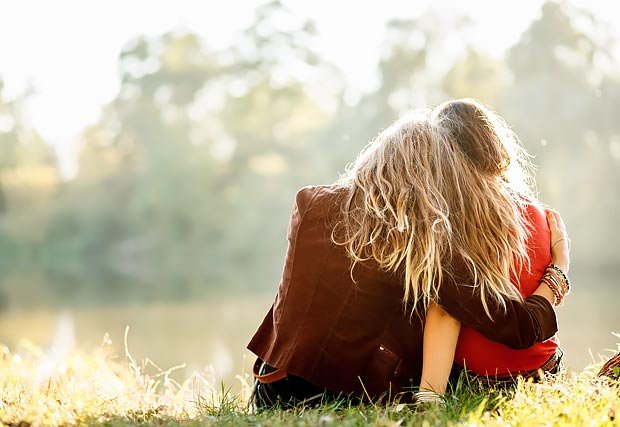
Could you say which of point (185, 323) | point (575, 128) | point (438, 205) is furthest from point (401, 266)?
point (575, 128)

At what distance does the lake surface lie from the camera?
7.84 m

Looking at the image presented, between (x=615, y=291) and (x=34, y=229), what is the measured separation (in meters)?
16.0

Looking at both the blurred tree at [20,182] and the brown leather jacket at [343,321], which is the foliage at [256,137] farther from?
the brown leather jacket at [343,321]

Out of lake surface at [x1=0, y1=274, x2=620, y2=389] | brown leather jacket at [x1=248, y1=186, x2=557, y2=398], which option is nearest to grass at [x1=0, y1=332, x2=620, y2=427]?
brown leather jacket at [x1=248, y1=186, x2=557, y2=398]

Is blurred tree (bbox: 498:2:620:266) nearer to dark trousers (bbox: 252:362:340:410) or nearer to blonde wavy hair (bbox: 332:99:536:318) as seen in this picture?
blonde wavy hair (bbox: 332:99:536:318)

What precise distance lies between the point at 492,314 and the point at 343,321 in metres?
0.40

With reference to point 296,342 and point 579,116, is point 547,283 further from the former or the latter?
point 579,116

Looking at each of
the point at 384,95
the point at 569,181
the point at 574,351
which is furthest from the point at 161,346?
the point at 384,95

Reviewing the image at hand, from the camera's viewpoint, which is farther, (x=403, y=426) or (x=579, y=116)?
(x=579, y=116)

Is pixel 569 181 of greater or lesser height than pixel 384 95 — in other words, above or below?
below

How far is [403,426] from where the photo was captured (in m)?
1.87

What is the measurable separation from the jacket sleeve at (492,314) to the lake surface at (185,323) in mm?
4122

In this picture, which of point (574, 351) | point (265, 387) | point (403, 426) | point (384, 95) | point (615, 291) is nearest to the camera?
point (403, 426)

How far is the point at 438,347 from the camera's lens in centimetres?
215
